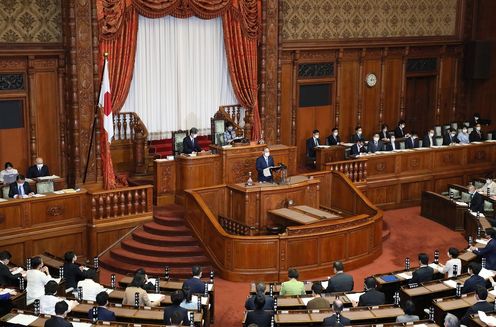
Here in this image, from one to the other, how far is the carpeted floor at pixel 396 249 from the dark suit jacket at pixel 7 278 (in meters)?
2.81

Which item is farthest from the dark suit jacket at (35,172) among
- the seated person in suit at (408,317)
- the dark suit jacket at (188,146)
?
the seated person in suit at (408,317)

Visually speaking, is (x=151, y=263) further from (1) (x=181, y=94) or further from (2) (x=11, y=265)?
(1) (x=181, y=94)

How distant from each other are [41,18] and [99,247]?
5274 millimetres

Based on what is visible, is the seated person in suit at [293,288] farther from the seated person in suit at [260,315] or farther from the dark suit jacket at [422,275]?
the dark suit jacket at [422,275]

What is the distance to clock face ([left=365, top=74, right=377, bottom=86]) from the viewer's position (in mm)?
21766

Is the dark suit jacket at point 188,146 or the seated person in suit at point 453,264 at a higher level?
the dark suit jacket at point 188,146

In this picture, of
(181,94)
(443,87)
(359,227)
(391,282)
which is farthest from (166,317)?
(443,87)

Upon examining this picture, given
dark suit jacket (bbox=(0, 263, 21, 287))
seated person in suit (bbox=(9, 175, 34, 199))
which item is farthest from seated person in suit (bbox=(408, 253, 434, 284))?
Result: seated person in suit (bbox=(9, 175, 34, 199))

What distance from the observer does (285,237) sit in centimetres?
1405

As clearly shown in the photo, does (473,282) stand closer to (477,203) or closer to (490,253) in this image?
(490,253)

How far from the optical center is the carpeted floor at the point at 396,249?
Result: 504 inches

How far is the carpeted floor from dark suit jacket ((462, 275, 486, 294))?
3.16 metres

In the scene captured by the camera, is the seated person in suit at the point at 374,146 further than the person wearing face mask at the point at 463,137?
No

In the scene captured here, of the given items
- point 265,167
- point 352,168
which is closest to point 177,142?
point 265,167
